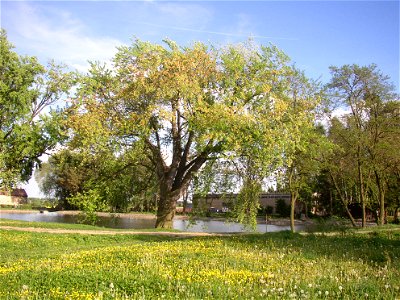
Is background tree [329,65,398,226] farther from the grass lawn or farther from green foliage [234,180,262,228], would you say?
the grass lawn

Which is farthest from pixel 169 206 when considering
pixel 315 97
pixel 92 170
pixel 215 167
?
pixel 315 97

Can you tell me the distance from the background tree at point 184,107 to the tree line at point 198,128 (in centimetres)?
7

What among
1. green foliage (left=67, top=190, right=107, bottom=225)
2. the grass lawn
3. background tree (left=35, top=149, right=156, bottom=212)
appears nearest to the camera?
the grass lawn

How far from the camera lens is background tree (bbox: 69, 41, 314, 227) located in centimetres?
2192

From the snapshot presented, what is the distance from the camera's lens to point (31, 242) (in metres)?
17.2

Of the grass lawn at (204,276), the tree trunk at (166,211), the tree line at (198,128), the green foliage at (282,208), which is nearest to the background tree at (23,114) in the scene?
the tree line at (198,128)

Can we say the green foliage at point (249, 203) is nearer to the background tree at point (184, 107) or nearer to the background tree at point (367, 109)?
the background tree at point (184, 107)

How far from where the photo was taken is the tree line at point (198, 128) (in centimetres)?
2236

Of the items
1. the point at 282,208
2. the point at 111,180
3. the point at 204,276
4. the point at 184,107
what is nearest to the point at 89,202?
the point at 111,180

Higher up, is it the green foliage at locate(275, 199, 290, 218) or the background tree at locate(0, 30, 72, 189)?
the background tree at locate(0, 30, 72, 189)

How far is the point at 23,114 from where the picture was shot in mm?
35531

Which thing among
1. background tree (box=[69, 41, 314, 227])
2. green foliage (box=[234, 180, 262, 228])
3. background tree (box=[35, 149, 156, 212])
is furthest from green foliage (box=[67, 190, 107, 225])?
green foliage (box=[234, 180, 262, 228])

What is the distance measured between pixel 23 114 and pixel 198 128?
2037 centimetres

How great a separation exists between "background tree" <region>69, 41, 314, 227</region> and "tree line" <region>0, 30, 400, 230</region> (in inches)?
2.6
